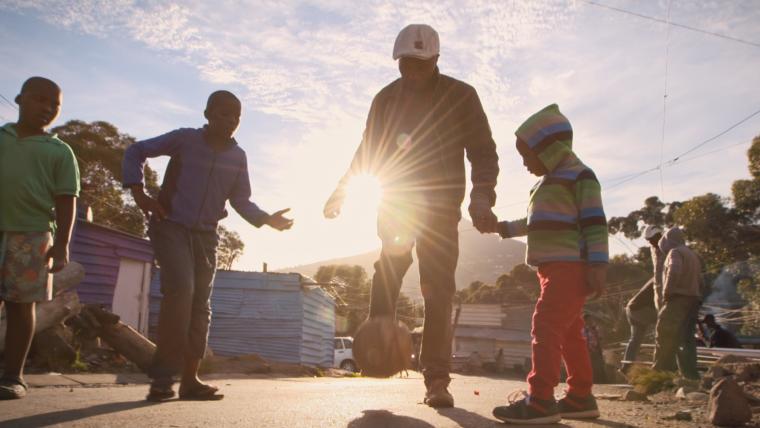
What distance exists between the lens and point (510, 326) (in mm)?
49188

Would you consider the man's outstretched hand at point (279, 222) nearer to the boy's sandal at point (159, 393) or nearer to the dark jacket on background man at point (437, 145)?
the dark jacket on background man at point (437, 145)

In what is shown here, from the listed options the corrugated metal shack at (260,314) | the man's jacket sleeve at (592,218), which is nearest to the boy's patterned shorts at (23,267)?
the man's jacket sleeve at (592,218)

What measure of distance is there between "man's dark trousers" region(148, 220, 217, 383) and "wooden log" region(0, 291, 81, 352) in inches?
248

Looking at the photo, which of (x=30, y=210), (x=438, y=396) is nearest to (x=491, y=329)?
(x=438, y=396)

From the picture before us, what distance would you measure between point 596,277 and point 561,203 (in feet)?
1.46

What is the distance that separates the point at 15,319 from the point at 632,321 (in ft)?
26.5

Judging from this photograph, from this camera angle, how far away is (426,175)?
3754mm

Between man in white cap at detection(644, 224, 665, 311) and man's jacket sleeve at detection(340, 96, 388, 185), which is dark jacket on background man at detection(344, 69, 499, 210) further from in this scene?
man in white cap at detection(644, 224, 665, 311)

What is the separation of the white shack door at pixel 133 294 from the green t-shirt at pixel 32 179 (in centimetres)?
1742

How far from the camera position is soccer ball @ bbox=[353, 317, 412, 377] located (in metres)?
3.18

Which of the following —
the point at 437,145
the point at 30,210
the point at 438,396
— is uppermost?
the point at 437,145

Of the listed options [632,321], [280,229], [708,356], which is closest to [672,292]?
[632,321]

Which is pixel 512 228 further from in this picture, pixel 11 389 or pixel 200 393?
pixel 11 389

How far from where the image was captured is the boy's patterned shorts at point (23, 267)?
3.49 metres
